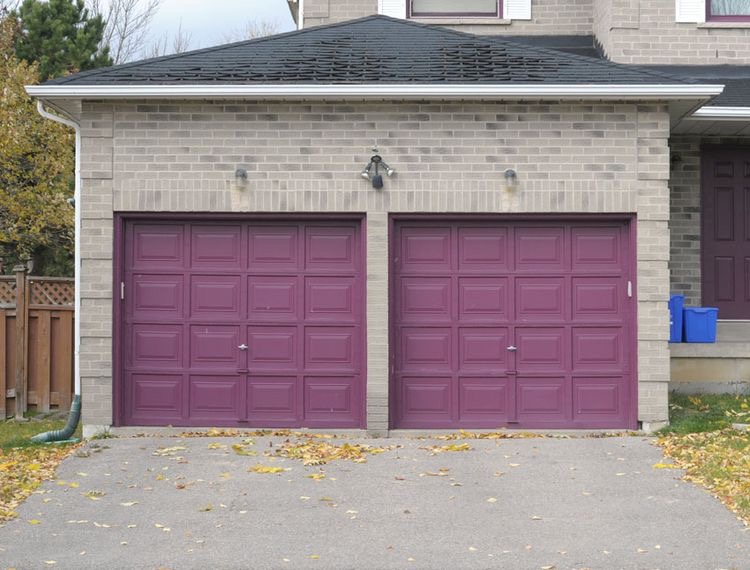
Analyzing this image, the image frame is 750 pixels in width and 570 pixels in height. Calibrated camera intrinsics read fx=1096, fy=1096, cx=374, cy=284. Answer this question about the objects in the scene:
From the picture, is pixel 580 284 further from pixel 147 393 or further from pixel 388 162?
pixel 147 393

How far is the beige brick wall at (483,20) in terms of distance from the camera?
16.7 meters

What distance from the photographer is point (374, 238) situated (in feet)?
38.5

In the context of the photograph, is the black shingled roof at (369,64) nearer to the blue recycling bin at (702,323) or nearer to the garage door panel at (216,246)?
the garage door panel at (216,246)

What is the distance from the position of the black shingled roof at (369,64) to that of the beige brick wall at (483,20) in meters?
3.54

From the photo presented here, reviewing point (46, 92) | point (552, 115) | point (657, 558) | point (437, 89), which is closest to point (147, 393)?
point (46, 92)

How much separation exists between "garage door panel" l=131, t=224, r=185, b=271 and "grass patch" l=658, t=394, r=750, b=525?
5493mm

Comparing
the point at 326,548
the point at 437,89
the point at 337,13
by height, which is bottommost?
the point at 326,548

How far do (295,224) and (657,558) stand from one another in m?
5.97

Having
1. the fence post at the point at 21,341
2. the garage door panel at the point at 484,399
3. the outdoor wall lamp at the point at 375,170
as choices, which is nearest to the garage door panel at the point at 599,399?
the garage door panel at the point at 484,399

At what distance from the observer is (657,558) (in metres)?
7.29

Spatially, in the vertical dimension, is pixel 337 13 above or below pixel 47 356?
above

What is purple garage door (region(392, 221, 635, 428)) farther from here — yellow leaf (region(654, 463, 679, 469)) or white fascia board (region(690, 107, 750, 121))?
white fascia board (region(690, 107, 750, 121))

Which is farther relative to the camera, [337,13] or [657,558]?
[337,13]

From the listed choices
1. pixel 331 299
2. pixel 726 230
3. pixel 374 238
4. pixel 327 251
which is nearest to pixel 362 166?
pixel 374 238
